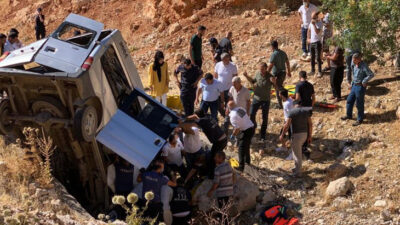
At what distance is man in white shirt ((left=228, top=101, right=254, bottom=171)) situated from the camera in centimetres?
878

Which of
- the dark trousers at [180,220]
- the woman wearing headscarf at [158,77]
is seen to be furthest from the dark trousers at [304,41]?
the dark trousers at [180,220]

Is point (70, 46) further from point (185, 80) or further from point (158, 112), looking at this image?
point (185, 80)

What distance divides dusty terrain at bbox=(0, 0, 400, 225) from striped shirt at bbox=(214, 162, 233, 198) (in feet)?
2.54

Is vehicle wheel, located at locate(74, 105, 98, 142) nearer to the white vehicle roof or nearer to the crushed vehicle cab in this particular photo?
the crushed vehicle cab

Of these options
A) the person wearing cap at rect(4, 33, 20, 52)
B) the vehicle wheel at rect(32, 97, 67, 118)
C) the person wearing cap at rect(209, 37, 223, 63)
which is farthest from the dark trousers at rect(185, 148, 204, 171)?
the person wearing cap at rect(4, 33, 20, 52)

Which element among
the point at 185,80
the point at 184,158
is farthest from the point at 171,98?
the point at 184,158

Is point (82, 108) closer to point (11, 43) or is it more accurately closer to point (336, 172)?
point (336, 172)

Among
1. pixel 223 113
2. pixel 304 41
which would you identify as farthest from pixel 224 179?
pixel 304 41

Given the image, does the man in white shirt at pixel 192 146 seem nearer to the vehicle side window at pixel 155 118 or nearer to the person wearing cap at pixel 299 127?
the vehicle side window at pixel 155 118

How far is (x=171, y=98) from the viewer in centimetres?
1231

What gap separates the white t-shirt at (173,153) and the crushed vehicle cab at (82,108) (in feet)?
1.88

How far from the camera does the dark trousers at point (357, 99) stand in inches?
396

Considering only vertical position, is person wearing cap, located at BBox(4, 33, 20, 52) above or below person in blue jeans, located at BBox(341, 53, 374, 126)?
above

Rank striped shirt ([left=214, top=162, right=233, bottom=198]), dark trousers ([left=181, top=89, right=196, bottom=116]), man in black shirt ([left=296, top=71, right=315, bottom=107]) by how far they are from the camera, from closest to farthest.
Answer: striped shirt ([left=214, top=162, right=233, bottom=198])
man in black shirt ([left=296, top=71, right=315, bottom=107])
dark trousers ([left=181, top=89, right=196, bottom=116])
